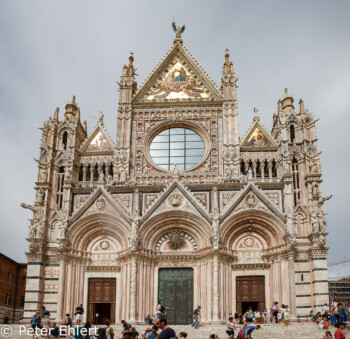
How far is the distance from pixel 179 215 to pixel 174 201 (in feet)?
2.73

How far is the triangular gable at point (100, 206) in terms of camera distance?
26.0 m

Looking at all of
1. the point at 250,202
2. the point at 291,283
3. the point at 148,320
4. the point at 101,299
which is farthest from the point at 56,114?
the point at 291,283

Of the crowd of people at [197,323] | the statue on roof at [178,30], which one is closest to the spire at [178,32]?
the statue on roof at [178,30]

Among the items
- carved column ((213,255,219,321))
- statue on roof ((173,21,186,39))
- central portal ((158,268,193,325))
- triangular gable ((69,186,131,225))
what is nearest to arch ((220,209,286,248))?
carved column ((213,255,219,321))

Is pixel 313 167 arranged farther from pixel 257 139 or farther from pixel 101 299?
pixel 101 299

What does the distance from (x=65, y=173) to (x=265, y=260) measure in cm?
1261

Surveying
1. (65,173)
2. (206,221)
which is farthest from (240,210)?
(65,173)

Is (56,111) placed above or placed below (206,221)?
above

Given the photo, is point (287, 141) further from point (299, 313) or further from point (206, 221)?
point (299, 313)

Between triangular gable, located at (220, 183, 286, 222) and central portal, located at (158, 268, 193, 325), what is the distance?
3919 mm

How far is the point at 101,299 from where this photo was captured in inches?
1001

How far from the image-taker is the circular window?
93.0ft

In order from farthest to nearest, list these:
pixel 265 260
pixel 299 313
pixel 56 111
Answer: pixel 56 111
pixel 265 260
pixel 299 313

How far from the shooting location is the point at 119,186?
26.7 meters
